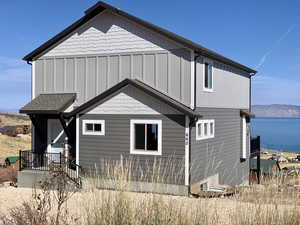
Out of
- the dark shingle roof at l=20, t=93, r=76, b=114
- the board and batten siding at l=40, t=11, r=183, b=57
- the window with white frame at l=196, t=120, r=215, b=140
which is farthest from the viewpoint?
the dark shingle roof at l=20, t=93, r=76, b=114

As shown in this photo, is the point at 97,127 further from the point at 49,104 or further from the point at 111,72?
the point at 49,104

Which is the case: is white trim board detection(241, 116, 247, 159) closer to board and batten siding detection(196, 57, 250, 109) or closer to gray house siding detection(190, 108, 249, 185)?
gray house siding detection(190, 108, 249, 185)

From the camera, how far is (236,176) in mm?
21578

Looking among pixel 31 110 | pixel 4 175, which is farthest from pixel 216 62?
pixel 4 175

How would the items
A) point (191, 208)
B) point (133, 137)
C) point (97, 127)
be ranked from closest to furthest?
point (191, 208) → point (133, 137) → point (97, 127)

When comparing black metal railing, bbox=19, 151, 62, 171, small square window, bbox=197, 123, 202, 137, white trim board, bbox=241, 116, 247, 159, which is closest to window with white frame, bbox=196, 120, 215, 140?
small square window, bbox=197, 123, 202, 137

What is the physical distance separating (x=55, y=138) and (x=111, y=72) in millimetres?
4439

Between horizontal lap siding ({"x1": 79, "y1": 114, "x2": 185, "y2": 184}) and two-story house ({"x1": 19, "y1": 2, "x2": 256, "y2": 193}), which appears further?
two-story house ({"x1": 19, "y1": 2, "x2": 256, "y2": 193})

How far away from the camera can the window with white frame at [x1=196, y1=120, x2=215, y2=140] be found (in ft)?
51.6

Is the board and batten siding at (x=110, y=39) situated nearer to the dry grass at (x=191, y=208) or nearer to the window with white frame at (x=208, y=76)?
the window with white frame at (x=208, y=76)

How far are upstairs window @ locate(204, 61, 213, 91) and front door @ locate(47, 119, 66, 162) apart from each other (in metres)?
7.22

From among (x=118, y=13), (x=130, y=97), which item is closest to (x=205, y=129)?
(x=130, y=97)

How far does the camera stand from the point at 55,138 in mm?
18156

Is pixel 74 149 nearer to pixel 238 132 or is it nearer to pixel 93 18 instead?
pixel 93 18
